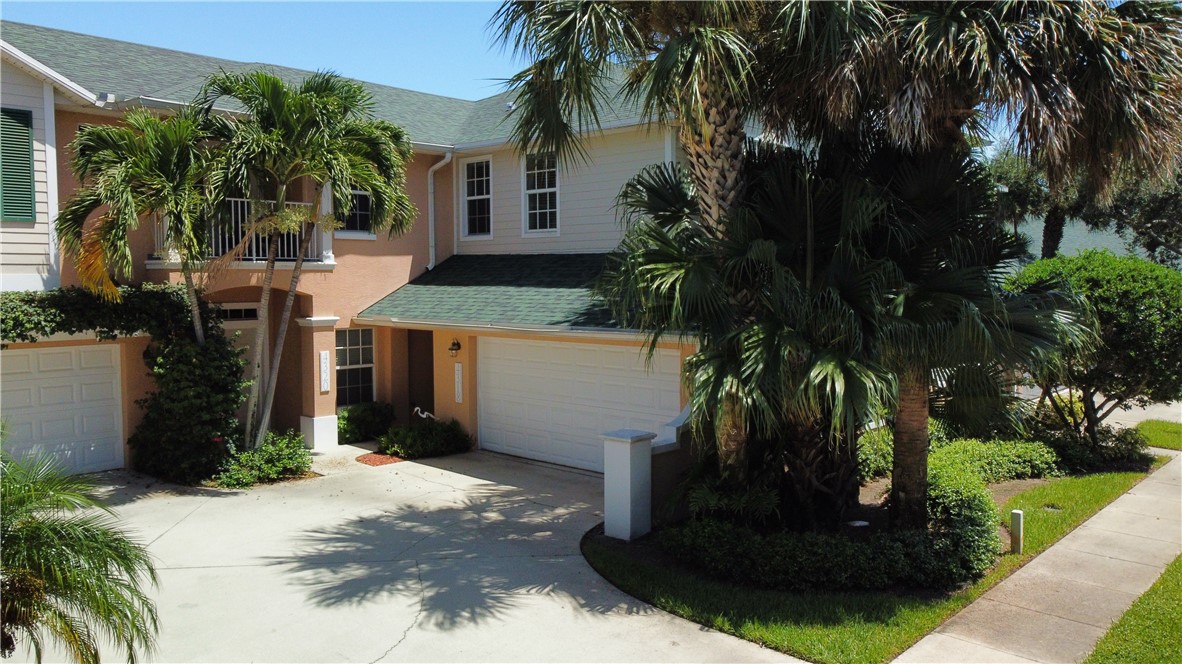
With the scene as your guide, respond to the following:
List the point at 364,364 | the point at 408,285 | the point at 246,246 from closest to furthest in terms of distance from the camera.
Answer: the point at 246,246 → the point at 364,364 → the point at 408,285

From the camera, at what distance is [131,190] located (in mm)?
10969

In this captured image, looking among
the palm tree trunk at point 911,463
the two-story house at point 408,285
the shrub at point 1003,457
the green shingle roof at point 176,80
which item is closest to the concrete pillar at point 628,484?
the two-story house at point 408,285

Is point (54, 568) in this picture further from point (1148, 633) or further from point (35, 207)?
point (35, 207)

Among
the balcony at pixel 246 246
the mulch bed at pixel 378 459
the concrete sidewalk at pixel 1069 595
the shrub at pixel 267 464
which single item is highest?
the balcony at pixel 246 246

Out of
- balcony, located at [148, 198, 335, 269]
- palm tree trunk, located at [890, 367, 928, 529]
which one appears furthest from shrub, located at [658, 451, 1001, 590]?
balcony, located at [148, 198, 335, 269]

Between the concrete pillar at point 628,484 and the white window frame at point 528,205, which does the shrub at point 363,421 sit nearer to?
the white window frame at point 528,205

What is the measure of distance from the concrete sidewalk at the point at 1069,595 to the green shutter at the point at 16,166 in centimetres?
1242

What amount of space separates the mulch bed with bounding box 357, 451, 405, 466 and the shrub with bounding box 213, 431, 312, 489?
1.18 m

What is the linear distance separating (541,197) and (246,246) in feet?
17.6

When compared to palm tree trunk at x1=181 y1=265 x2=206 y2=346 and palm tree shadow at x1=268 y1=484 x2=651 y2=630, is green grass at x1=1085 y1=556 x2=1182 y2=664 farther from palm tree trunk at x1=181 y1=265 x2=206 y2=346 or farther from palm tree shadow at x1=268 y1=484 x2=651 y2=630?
palm tree trunk at x1=181 y1=265 x2=206 y2=346

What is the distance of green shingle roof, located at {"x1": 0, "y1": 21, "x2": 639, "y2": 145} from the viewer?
13.6 meters

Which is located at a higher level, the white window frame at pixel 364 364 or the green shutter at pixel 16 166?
the green shutter at pixel 16 166

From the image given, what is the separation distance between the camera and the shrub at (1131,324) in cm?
Answer: 1255

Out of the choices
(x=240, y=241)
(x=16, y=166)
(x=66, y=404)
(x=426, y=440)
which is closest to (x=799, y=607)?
(x=426, y=440)
